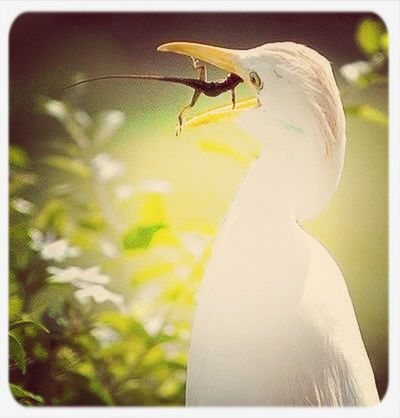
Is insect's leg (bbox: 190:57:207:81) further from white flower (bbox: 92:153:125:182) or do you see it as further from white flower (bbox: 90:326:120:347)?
white flower (bbox: 90:326:120:347)

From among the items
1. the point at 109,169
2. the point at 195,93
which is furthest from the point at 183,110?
the point at 109,169

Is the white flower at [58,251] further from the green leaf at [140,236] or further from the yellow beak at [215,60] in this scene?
the yellow beak at [215,60]

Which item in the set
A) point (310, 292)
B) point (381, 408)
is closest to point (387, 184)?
point (310, 292)

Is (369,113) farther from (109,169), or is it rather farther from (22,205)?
(22,205)

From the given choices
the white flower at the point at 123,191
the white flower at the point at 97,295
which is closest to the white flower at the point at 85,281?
the white flower at the point at 97,295
